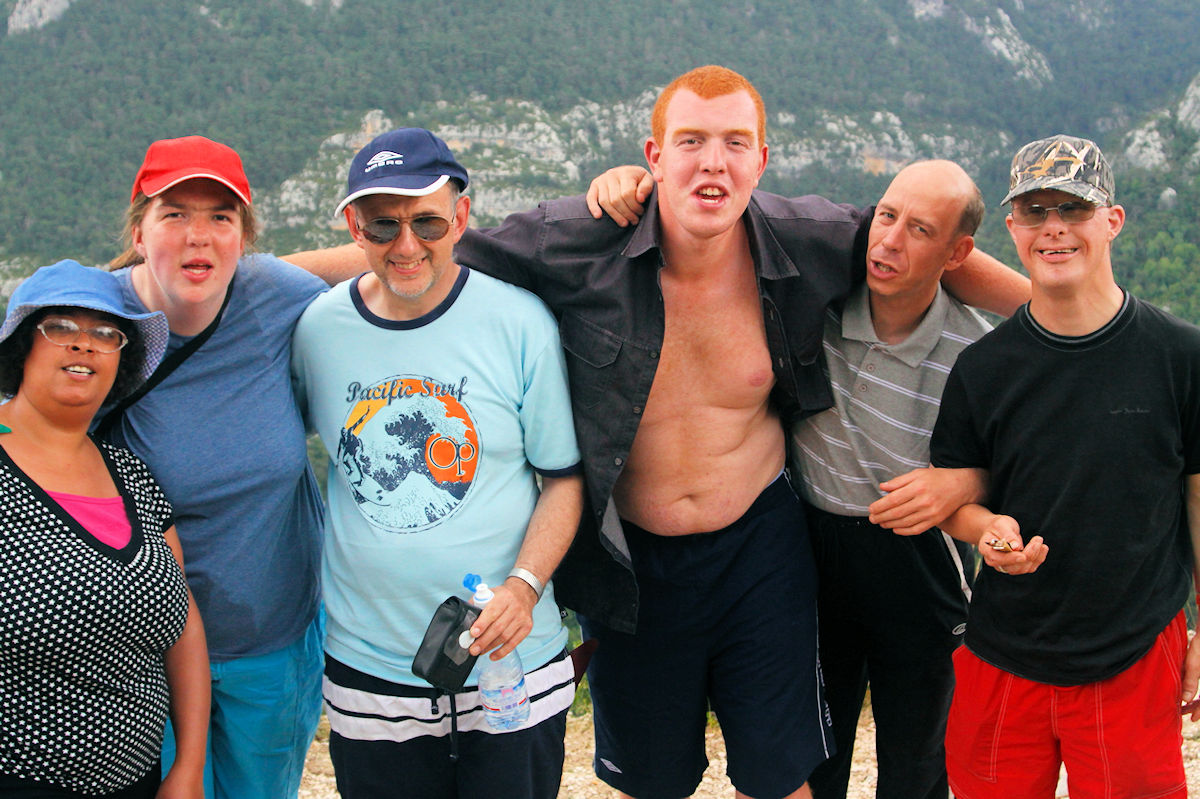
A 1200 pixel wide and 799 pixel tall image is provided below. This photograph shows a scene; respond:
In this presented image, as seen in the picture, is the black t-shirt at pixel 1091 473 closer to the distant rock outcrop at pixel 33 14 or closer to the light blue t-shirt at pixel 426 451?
the light blue t-shirt at pixel 426 451

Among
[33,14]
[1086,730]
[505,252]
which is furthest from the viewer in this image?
[33,14]

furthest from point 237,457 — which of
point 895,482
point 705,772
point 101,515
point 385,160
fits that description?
point 705,772

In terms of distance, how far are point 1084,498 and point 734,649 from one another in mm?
1318

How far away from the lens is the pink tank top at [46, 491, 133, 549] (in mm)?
2389

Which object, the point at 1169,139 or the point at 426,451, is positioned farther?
the point at 1169,139

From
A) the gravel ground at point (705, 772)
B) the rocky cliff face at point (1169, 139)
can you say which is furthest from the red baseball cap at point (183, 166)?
the rocky cliff face at point (1169, 139)

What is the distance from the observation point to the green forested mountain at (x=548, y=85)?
6444cm

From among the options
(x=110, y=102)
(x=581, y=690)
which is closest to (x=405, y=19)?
(x=110, y=102)

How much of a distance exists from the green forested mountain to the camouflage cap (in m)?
56.0

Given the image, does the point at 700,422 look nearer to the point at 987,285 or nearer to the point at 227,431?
the point at 987,285

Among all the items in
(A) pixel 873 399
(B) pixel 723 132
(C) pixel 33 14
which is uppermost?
(C) pixel 33 14

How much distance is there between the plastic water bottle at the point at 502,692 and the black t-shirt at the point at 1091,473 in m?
1.47

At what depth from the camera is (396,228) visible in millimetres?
2707

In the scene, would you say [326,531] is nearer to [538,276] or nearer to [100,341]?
[100,341]
